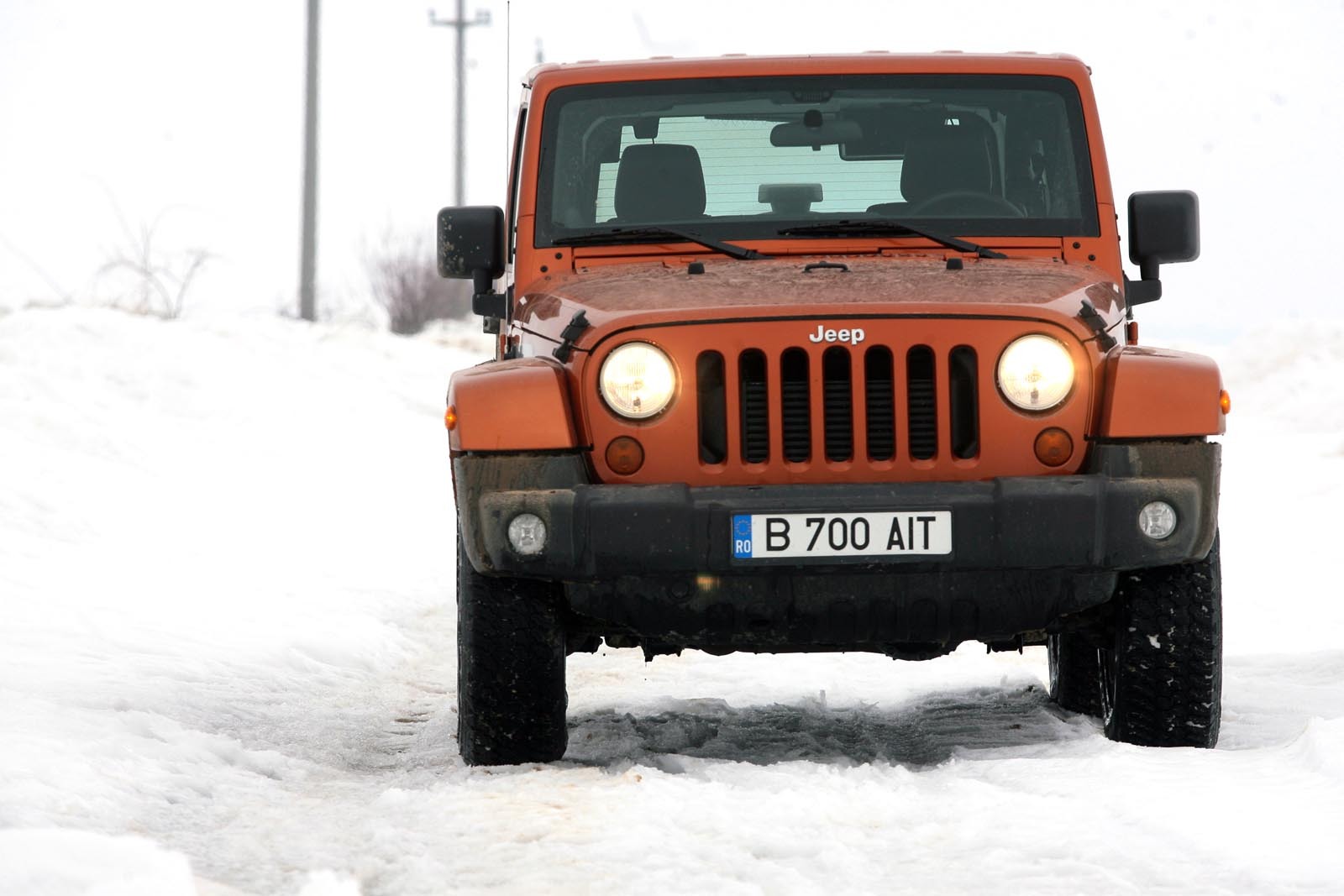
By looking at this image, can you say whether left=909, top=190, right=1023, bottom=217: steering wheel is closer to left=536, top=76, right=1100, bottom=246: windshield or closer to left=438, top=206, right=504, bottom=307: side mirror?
left=536, top=76, right=1100, bottom=246: windshield

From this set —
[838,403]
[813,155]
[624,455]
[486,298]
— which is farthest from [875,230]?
[486,298]

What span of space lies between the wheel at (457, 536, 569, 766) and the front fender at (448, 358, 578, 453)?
0.43 metres

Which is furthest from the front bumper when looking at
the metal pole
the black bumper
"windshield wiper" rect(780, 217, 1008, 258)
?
the metal pole

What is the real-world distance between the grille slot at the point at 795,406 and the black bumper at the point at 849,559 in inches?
4.7

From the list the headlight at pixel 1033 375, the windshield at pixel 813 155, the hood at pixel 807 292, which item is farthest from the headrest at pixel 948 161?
the headlight at pixel 1033 375

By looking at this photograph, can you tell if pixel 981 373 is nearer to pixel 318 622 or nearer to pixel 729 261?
pixel 729 261

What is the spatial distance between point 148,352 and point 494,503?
41.7ft

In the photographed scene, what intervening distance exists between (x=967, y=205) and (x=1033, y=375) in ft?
3.98

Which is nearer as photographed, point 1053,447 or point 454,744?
point 1053,447

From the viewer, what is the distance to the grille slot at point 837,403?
4680mm

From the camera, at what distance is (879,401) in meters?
4.70

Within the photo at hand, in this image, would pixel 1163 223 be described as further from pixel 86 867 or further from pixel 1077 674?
pixel 86 867

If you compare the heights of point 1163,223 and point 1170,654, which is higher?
point 1163,223

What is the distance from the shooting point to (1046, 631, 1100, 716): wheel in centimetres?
611
